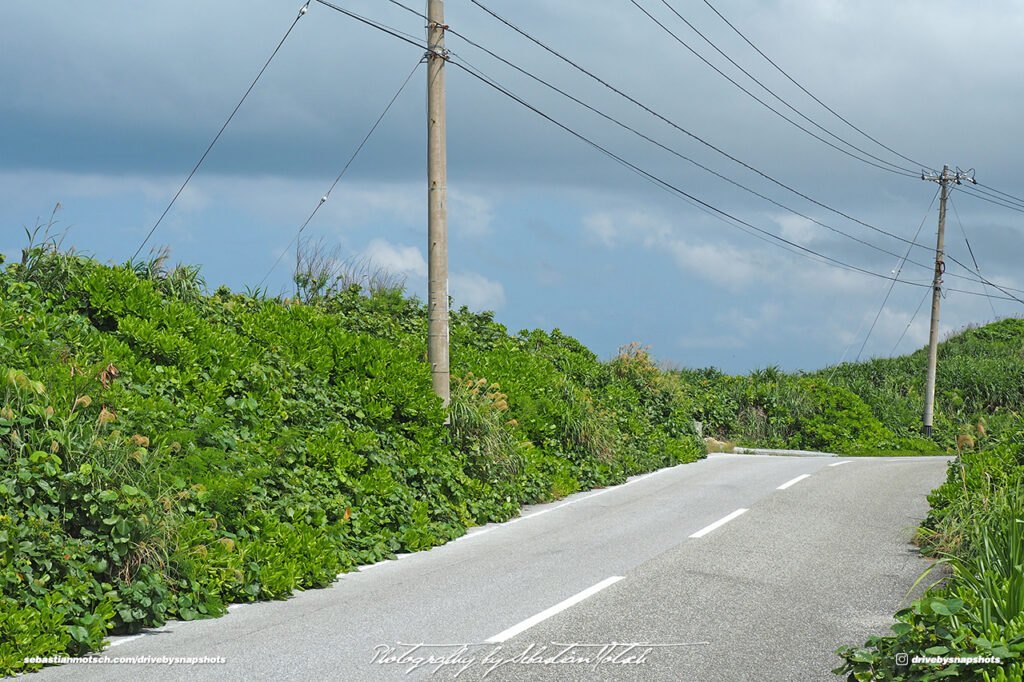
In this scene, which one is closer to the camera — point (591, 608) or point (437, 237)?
point (591, 608)

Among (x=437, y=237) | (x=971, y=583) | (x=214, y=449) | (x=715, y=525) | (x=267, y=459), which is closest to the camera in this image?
(x=971, y=583)

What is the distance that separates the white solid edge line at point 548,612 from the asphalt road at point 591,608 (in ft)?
0.06

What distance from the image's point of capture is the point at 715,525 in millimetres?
13766

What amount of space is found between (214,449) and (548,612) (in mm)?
4219

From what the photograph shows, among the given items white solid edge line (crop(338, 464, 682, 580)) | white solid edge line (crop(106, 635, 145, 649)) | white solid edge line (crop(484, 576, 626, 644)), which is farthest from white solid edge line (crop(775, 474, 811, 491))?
white solid edge line (crop(106, 635, 145, 649))

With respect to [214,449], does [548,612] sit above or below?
below

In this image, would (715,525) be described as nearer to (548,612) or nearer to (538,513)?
(538,513)

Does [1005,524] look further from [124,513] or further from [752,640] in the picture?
[124,513]

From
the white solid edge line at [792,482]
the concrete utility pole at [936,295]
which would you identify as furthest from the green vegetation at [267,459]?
the concrete utility pole at [936,295]

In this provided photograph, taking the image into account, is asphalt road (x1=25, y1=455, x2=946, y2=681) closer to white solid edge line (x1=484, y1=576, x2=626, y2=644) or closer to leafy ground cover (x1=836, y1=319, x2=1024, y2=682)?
white solid edge line (x1=484, y1=576, x2=626, y2=644)

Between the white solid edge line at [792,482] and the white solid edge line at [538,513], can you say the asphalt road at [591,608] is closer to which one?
the white solid edge line at [538,513]

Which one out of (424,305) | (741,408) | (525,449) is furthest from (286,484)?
(741,408)

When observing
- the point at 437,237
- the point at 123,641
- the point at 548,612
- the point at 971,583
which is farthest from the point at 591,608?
the point at 437,237

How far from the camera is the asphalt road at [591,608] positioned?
6.97 metres
